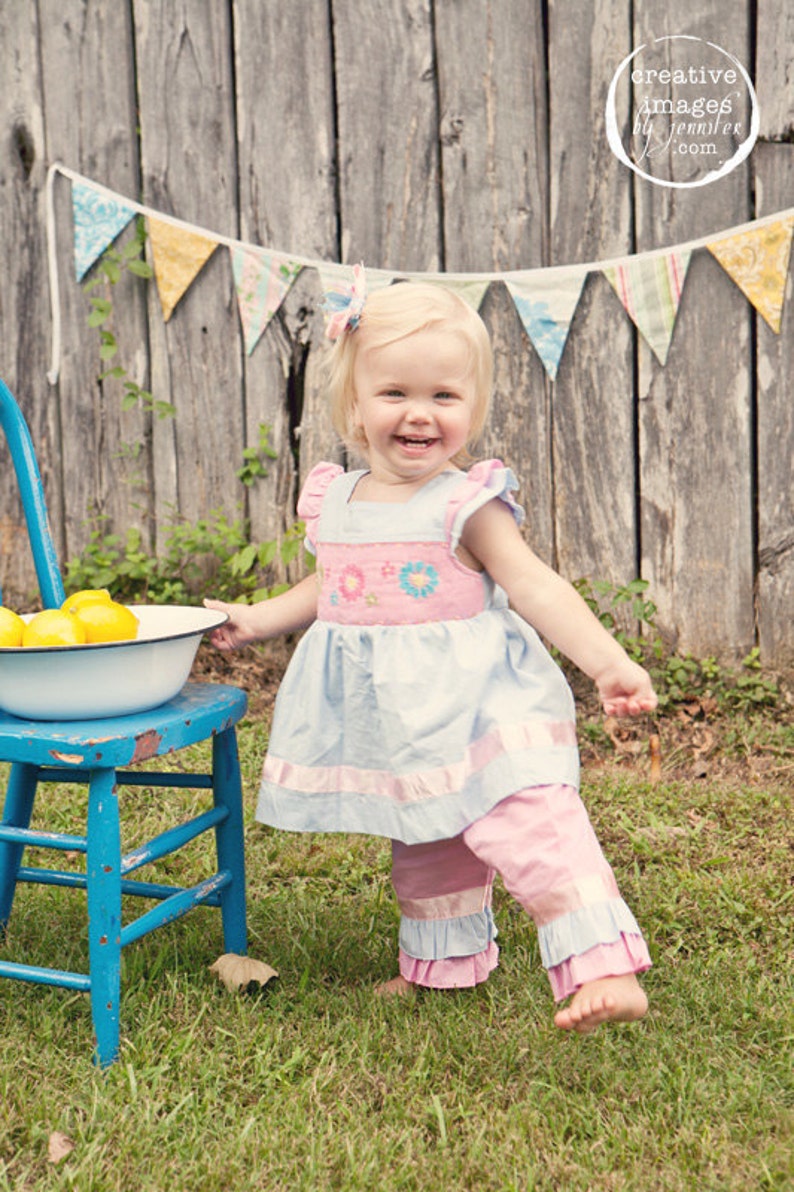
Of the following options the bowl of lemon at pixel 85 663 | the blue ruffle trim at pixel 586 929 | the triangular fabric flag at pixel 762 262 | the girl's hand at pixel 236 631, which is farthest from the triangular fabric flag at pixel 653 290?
the blue ruffle trim at pixel 586 929

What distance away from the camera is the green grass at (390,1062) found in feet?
5.14

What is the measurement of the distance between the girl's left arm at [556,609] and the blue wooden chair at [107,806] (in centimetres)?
50

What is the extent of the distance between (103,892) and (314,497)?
785 mm

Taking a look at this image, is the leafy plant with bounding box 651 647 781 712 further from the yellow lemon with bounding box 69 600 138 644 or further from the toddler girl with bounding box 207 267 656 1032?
the yellow lemon with bounding box 69 600 138 644

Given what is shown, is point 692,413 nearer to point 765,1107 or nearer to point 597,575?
point 597,575

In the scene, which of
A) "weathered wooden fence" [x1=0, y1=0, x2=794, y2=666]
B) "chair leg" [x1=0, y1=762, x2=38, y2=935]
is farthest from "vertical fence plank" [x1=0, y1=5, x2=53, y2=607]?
"chair leg" [x1=0, y1=762, x2=38, y2=935]

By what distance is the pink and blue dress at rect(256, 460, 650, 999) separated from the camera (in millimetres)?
1719

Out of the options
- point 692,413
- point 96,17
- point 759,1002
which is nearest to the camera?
point 759,1002

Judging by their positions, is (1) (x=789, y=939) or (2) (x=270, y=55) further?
(2) (x=270, y=55)

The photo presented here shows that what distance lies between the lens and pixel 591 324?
3.34m

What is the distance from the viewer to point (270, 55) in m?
3.42

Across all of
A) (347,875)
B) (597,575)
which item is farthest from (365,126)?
(347,875)

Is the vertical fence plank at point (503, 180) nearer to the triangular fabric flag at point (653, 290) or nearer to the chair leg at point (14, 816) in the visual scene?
the triangular fabric flag at point (653, 290)

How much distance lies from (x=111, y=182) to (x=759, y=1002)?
294 centimetres
